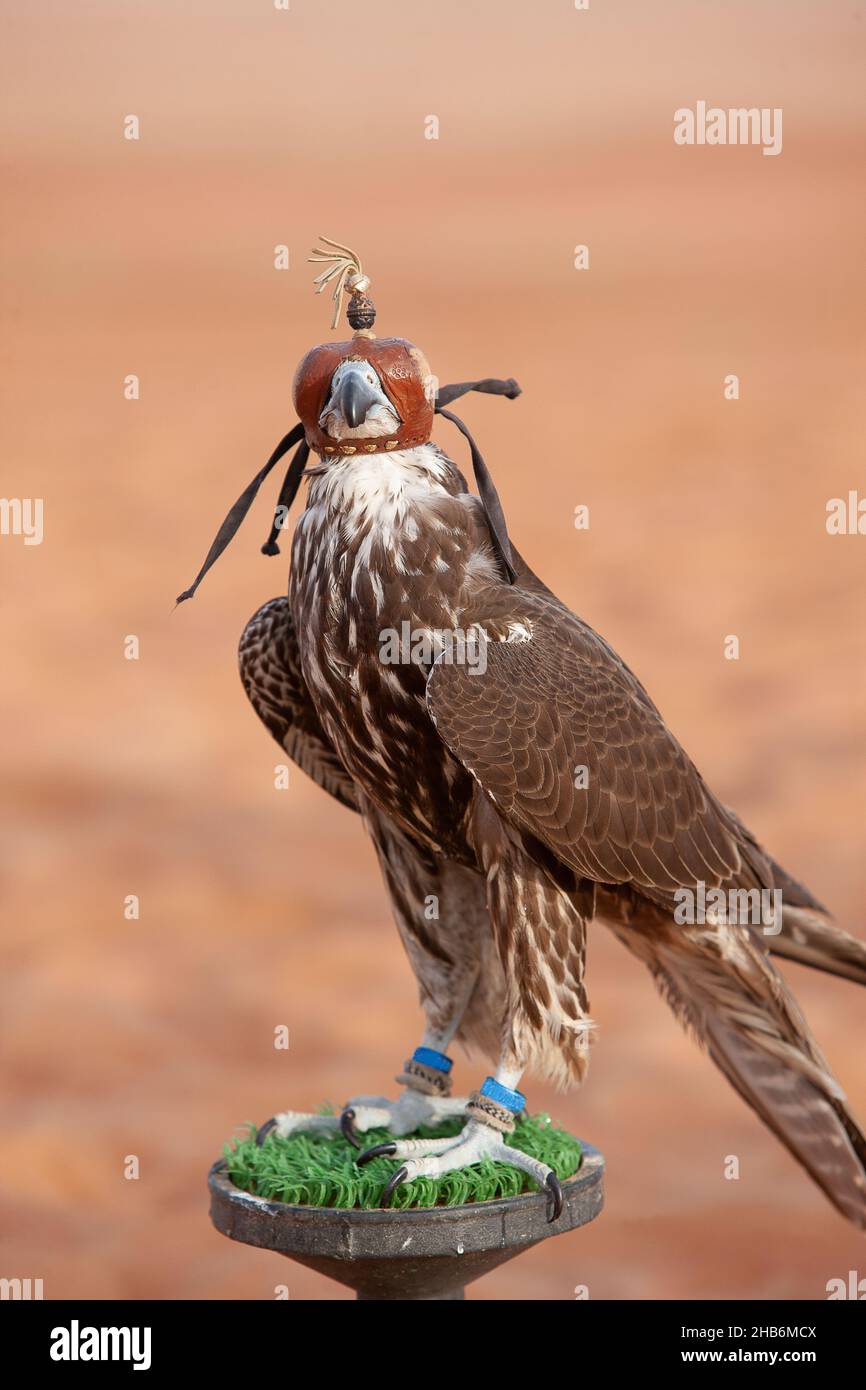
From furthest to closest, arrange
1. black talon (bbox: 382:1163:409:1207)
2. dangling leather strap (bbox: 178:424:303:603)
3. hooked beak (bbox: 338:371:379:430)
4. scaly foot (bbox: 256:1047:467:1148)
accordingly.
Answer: scaly foot (bbox: 256:1047:467:1148) < dangling leather strap (bbox: 178:424:303:603) < black talon (bbox: 382:1163:409:1207) < hooked beak (bbox: 338:371:379:430)

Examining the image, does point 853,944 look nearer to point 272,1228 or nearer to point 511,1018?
point 511,1018

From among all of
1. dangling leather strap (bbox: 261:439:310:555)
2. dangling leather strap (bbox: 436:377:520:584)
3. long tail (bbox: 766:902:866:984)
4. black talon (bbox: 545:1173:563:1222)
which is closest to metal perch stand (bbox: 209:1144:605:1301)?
black talon (bbox: 545:1173:563:1222)

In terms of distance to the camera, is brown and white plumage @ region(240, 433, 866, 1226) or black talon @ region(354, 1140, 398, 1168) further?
black talon @ region(354, 1140, 398, 1168)

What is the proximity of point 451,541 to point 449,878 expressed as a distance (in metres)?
0.68

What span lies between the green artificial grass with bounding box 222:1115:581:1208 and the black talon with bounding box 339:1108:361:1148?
14 millimetres

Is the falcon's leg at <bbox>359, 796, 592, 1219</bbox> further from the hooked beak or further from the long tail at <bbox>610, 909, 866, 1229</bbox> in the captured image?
the hooked beak

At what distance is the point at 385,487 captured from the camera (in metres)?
2.39

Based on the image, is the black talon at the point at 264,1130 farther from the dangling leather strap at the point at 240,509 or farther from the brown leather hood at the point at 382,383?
the brown leather hood at the point at 382,383

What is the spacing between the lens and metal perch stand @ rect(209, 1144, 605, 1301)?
236cm

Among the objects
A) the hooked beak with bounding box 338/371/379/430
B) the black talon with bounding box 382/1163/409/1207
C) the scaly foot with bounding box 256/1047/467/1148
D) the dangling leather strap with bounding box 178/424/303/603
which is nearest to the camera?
the hooked beak with bounding box 338/371/379/430

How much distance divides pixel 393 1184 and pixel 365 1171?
0.10 meters

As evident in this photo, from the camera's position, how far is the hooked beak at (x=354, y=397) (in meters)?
2.29

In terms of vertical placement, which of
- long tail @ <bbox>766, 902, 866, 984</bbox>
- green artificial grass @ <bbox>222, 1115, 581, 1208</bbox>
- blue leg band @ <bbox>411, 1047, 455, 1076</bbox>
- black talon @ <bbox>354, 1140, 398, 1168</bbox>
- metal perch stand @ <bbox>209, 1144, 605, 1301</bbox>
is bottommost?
metal perch stand @ <bbox>209, 1144, 605, 1301</bbox>

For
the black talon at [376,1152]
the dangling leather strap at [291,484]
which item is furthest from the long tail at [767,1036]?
the dangling leather strap at [291,484]
